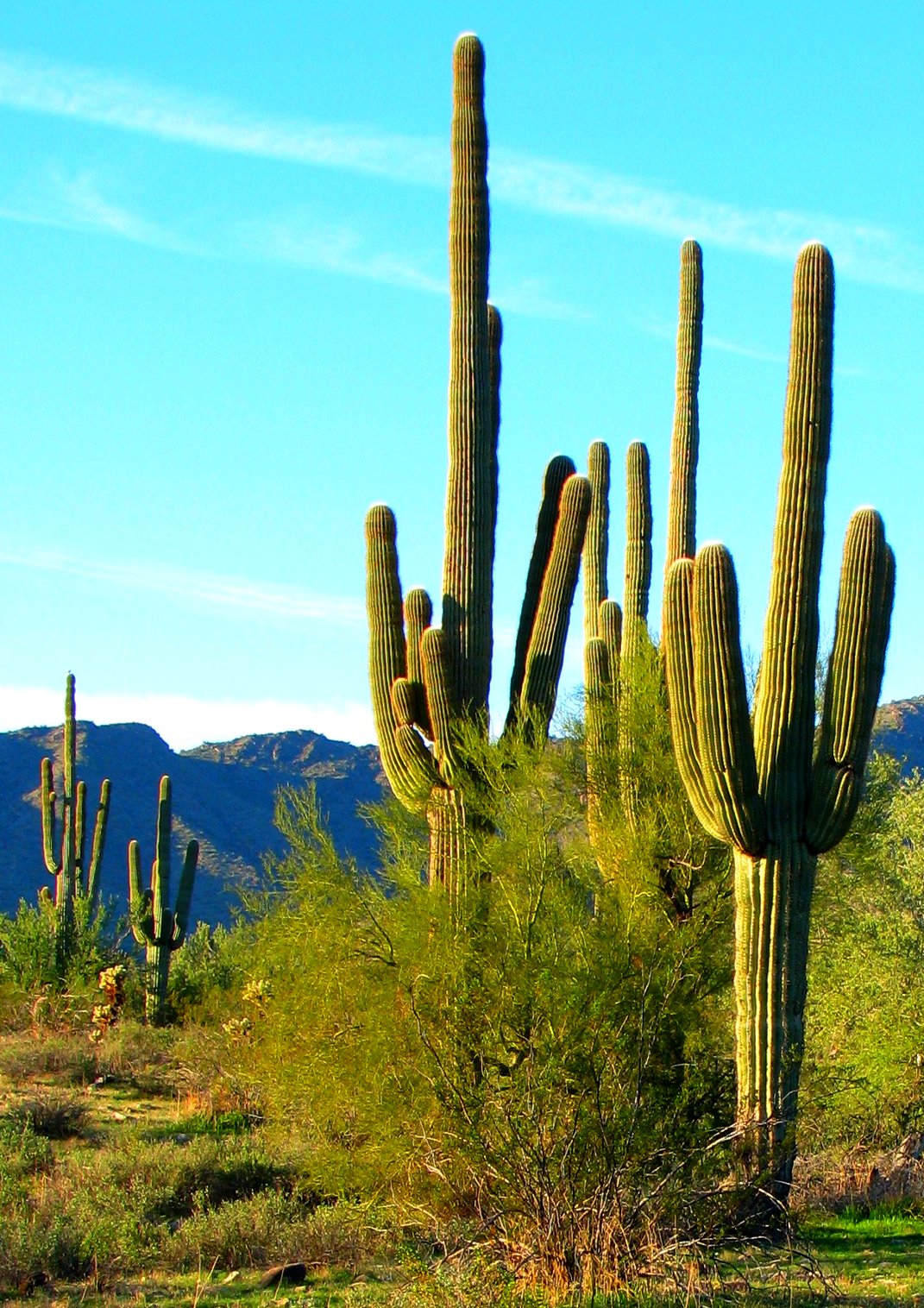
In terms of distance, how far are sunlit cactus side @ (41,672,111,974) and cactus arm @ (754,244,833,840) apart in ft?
53.4

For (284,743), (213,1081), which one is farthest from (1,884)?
(213,1081)

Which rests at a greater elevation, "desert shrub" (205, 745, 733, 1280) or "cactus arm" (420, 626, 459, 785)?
"cactus arm" (420, 626, 459, 785)

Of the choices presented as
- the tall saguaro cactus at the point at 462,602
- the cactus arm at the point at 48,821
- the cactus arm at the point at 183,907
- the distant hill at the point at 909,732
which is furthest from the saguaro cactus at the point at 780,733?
the distant hill at the point at 909,732

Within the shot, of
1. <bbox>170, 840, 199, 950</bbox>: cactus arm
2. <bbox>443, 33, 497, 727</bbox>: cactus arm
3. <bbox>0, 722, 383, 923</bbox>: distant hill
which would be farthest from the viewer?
<bbox>0, 722, 383, 923</bbox>: distant hill

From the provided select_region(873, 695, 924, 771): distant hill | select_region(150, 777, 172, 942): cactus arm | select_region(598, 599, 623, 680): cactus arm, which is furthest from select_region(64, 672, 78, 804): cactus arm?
select_region(873, 695, 924, 771): distant hill

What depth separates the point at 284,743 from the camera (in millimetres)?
79812

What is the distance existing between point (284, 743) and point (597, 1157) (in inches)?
2810

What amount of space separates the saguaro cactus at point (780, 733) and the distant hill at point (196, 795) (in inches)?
1780

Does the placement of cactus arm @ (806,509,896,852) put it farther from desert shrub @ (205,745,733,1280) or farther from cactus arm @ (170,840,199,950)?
cactus arm @ (170,840,199,950)

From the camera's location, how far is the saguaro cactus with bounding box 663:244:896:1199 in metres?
11.5

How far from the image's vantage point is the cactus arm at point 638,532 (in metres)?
17.9

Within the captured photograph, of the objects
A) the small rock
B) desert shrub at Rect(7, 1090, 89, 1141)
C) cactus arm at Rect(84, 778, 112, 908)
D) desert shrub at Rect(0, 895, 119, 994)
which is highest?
cactus arm at Rect(84, 778, 112, 908)

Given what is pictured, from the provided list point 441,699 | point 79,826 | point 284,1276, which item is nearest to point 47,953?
point 79,826

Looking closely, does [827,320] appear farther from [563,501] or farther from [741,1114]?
[741,1114]
